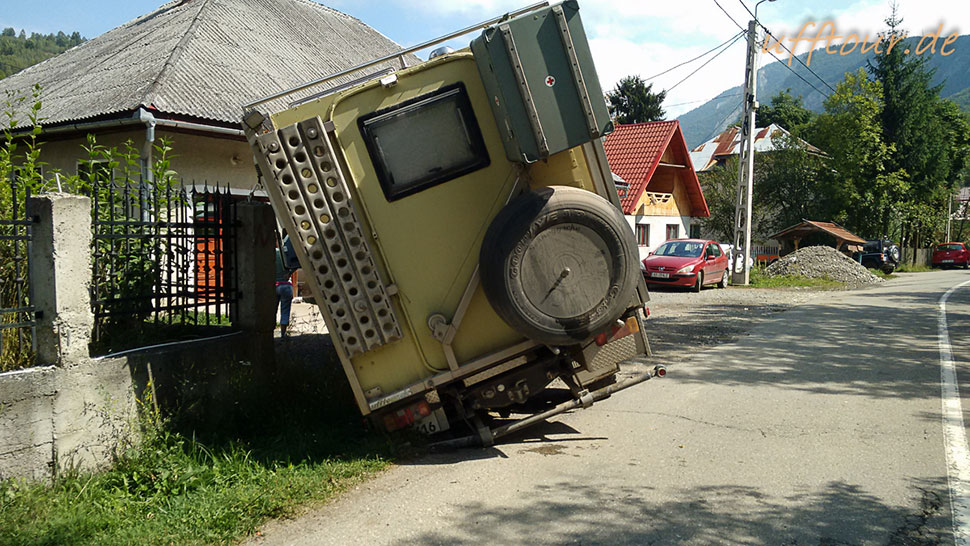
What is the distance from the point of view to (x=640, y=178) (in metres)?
28.8

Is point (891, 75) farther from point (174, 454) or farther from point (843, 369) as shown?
point (174, 454)

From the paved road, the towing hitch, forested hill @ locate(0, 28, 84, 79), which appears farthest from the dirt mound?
forested hill @ locate(0, 28, 84, 79)

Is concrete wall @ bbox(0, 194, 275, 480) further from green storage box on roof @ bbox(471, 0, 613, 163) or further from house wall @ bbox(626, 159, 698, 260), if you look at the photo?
house wall @ bbox(626, 159, 698, 260)

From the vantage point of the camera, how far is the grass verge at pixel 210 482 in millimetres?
4211

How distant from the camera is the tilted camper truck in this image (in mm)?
5086

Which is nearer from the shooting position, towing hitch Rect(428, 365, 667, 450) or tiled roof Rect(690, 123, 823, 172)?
towing hitch Rect(428, 365, 667, 450)

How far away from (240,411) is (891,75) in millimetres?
51177

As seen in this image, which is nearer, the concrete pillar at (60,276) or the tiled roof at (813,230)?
the concrete pillar at (60,276)

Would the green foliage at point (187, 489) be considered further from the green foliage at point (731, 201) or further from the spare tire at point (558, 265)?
the green foliage at point (731, 201)

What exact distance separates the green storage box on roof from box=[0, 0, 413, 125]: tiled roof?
8.97 m

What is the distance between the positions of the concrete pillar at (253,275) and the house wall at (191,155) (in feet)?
21.7

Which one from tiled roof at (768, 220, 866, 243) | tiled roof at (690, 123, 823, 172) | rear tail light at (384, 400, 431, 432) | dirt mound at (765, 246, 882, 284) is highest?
tiled roof at (690, 123, 823, 172)

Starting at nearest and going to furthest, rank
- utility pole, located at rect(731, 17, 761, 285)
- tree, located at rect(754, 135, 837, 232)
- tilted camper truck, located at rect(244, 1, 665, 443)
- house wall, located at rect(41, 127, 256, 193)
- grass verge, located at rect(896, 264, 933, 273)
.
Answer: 1. tilted camper truck, located at rect(244, 1, 665, 443)
2. house wall, located at rect(41, 127, 256, 193)
3. utility pole, located at rect(731, 17, 761, 285)
4. grass verge, located at rect(896, 264, 933, 273)
5. tree, located at rect(754, 135, 837, 232)

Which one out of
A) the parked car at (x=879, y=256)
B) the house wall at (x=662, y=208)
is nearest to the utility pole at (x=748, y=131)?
the house wall at (x=662, y=208)
